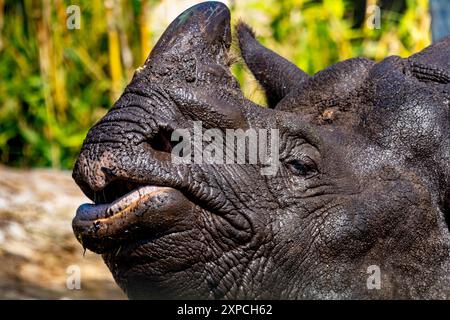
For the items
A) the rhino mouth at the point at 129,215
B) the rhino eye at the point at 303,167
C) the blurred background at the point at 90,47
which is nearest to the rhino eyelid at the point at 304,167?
the rhino eye at the point at 303,167

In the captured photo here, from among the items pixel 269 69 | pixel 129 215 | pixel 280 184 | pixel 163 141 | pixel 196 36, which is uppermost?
pixel 269 69

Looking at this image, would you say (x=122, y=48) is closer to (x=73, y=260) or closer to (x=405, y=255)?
(x=73, y=260)

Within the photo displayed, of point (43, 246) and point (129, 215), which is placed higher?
point (43, 246)

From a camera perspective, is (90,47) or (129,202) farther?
(90,47)

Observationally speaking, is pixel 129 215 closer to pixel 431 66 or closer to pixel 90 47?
pixel 431 66

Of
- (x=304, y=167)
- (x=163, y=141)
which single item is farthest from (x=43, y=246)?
(x=163, y=141)

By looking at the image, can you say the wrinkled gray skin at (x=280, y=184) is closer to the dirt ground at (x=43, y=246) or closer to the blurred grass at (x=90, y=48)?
the dirt ground at (x=43, y=246)

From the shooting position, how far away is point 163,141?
3.06 meters

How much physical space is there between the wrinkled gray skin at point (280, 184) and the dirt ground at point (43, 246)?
2216 mm

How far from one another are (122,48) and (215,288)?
5772 mm

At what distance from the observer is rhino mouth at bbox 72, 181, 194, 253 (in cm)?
297

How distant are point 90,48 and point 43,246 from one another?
3158mm

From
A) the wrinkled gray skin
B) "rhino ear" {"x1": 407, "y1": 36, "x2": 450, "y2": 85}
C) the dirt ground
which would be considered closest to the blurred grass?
the dirt ground

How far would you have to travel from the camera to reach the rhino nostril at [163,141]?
3.02 m
